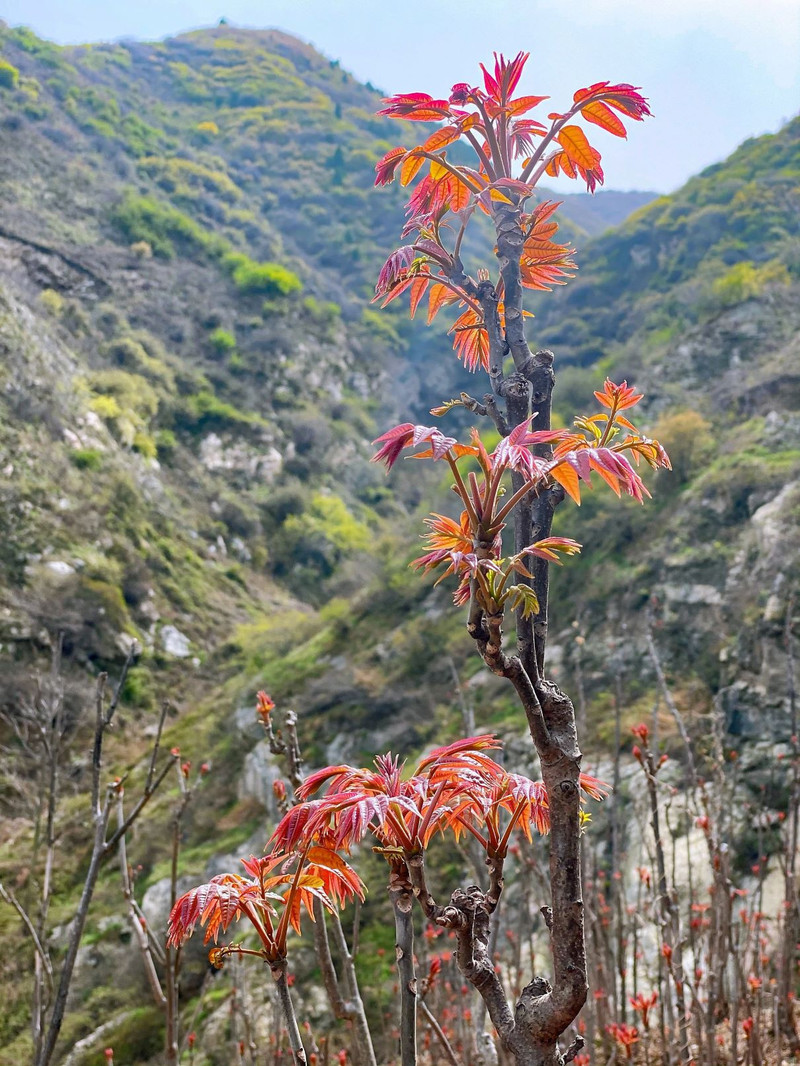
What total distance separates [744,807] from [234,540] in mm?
12670

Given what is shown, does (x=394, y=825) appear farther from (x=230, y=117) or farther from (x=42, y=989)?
(x=230, y=117)

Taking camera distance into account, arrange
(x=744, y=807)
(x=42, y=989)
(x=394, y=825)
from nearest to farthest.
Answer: (x=394, y=825) → (x=42, y=989) → (x=744, y=807)

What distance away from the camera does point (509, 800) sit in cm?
99

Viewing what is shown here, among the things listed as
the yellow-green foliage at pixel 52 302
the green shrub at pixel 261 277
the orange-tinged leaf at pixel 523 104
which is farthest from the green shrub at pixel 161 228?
the orange-tinged leaf at pixel 523 104

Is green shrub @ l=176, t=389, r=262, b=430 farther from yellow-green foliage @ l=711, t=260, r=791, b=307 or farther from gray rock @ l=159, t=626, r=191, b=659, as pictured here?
yellow-green foliage @ l=711, t=260, r=791, b=307

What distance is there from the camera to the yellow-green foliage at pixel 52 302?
1597cm

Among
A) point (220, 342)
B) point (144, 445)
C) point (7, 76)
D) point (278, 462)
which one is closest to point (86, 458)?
point (144, 445)

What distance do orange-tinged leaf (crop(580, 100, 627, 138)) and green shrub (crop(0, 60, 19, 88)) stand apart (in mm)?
29117

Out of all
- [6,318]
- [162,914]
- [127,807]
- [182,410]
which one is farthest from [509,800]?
[182,410]

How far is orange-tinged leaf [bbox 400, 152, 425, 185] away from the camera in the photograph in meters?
1.13

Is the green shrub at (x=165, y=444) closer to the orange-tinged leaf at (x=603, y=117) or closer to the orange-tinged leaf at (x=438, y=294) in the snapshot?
the orange-tinged leaf at (x=438, y=294)

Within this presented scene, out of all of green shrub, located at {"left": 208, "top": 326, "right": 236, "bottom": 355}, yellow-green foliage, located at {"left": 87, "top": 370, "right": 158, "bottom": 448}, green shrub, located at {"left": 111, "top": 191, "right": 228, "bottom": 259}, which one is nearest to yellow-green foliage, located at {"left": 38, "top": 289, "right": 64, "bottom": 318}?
yellow-green foliage, located at {"left": 87, "top": 370, "right": 158, "bottom": 448}

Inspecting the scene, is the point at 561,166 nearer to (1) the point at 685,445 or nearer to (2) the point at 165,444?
(1) the point at 685,445

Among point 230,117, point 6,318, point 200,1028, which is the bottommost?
point 200,1028
